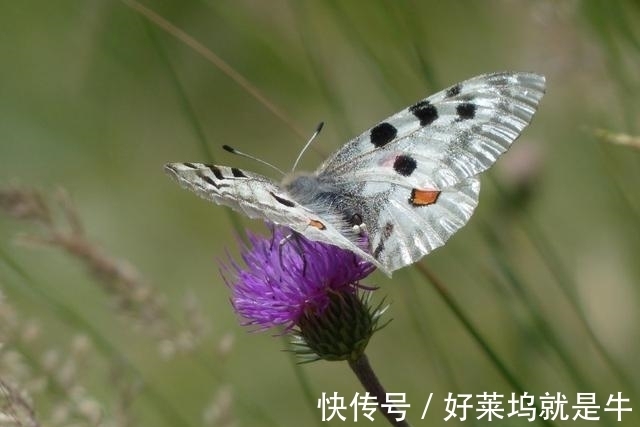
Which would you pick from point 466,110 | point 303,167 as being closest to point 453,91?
point 466,110

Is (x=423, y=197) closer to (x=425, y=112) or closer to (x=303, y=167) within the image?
(x=425, y=112)

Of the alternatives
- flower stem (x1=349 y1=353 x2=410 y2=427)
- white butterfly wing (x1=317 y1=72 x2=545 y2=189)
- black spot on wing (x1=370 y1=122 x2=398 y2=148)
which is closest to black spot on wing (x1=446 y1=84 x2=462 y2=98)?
white butterfly wing (x1=317 y1=72 x2=545 y2=189)

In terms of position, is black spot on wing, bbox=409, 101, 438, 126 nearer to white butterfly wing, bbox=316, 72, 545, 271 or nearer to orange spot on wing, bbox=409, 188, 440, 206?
white butterfly wing, bbox=316, 72, 545, 271

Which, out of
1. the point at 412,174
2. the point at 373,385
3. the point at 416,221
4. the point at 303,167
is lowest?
the point at 373,385

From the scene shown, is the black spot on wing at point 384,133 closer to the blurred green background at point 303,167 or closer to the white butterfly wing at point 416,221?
the white butterfly wing at point 416,221

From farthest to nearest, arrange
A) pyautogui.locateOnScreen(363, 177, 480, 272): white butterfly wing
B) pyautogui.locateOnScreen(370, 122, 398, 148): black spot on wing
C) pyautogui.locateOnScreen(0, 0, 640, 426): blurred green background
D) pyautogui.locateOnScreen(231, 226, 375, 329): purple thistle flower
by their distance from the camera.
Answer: pyautogui.locateOnScreen(0, 0, 640, 426): blurred green background, pyautogui.locateOnScreen(370, 122, 398, 148): black spot on wing, pyautogui.locateOnScreen(231, 226, 375, 329): purple thistle flower, pyautogui.locateOnScreen(363, 177, 480, 272): white butterfly wing

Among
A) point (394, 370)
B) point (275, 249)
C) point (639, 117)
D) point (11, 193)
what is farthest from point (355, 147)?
point (394, 370)

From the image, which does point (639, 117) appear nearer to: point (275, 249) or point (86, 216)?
point (275, 249)
